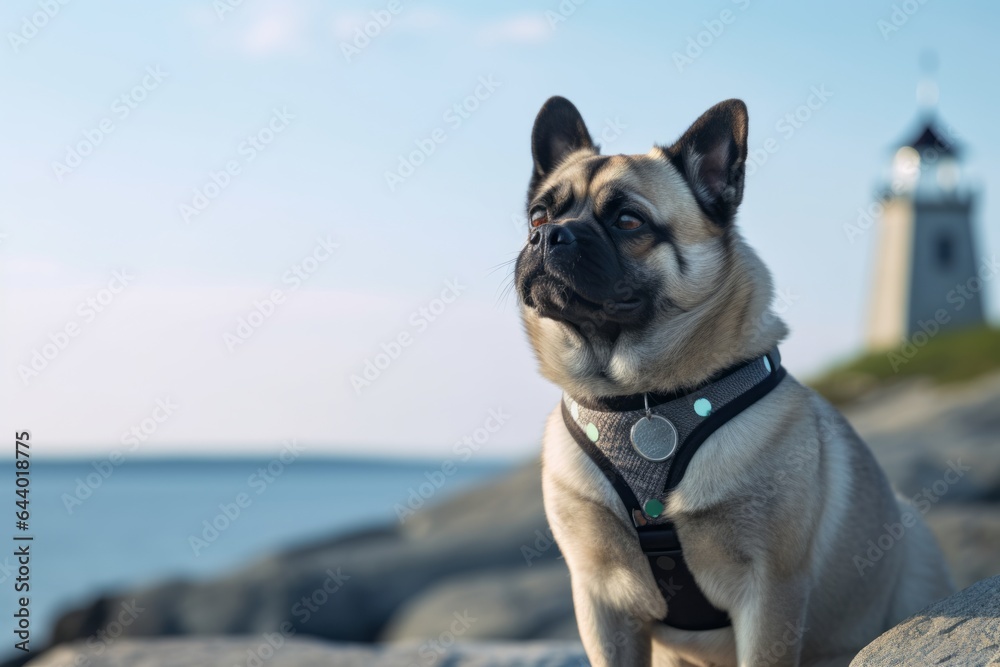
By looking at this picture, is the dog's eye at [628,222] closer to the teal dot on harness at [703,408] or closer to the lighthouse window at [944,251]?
the teal dot on harness at [703,408]

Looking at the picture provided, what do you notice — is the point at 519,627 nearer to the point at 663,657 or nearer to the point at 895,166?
the point at 663,657

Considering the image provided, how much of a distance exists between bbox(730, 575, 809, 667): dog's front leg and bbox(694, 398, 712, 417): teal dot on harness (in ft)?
2.12

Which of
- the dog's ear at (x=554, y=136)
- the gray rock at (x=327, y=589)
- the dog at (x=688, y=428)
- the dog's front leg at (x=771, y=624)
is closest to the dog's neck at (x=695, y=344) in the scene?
the dog at (x=688, y=428)

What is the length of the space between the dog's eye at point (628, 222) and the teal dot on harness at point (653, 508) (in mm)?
1077

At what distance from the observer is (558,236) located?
3832 millimetres

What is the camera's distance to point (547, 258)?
12.6 feet

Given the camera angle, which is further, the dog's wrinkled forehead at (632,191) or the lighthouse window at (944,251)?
the lighthouse window at (944,251)

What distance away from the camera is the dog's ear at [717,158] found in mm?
4023

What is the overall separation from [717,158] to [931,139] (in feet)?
126

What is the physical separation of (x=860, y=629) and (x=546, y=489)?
4.89ft

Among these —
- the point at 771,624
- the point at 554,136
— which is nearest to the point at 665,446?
the point at 771,624

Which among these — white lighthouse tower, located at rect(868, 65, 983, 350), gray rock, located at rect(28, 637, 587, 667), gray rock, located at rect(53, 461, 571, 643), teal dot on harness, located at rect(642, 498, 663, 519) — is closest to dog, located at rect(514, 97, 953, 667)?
teal dot on harness, located at rect(642, 498, 663, 519)

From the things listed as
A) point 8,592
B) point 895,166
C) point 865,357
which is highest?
point 895,166

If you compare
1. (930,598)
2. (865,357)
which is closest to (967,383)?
(865,357)
